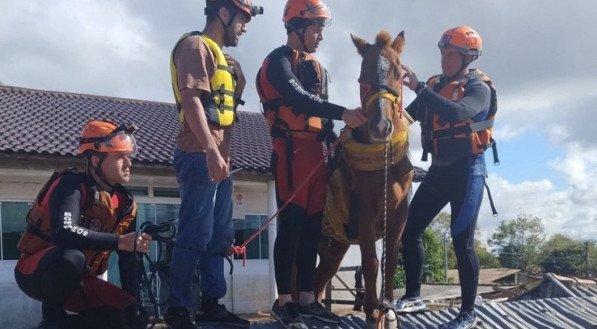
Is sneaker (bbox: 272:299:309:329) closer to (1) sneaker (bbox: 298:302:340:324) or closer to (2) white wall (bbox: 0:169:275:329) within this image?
(1) sneaker (bbox: 298:302:340:324)

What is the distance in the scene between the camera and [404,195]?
581cm

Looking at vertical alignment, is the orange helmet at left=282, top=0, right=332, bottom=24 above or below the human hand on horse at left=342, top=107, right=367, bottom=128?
above

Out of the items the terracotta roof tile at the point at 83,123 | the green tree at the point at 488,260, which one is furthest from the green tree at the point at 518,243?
the terracotta roof tile at the point at 83,123

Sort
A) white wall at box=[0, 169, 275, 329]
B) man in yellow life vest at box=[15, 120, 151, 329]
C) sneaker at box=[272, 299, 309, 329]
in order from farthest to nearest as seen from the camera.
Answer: white wall at box=[0, 169, 275, 329], sneaker at box=[272, 299, 309, 329], man in yellow life vest at box=[15, 120, 151, 329]

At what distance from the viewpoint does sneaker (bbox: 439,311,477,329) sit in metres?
5.59

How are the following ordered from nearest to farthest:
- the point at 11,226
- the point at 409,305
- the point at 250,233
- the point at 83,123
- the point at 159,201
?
the point at 409,305, the point at 11,226, the point at 159,201, the point at 250,233, the point at 83,123

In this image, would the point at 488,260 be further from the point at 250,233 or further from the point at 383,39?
the point at 383,39

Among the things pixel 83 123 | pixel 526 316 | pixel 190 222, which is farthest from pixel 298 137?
pixel 83 123

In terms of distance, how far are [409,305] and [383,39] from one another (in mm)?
2122

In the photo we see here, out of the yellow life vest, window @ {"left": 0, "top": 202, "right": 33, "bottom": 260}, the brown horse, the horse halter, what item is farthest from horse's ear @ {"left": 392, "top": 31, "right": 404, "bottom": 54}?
window @ {"left": 0, "top": 202, "right": 33, "bottom": 260}

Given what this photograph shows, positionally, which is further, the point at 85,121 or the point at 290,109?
the point at 85,121

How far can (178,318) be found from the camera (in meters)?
4.82

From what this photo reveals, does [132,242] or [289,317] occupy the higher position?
[132,242]

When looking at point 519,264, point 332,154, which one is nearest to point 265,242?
point 332,154
